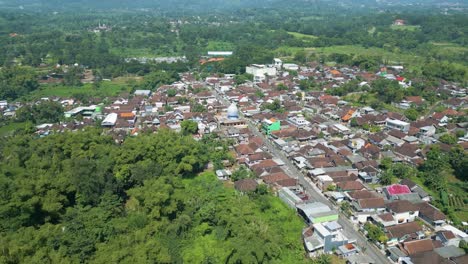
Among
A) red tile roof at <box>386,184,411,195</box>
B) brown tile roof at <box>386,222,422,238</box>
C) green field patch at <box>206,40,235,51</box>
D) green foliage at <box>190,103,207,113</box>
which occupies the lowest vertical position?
green field patch at <box>206,40,235,51</box>

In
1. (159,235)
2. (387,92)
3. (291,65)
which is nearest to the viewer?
(159,235)

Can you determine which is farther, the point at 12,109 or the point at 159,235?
the point at 12,109

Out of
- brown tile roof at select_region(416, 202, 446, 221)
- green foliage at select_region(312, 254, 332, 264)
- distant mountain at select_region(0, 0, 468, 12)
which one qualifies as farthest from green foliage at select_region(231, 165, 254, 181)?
distant mountain at select_region(0, 0, 468, 12)

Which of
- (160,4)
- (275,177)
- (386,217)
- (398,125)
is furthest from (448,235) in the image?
(160,4)

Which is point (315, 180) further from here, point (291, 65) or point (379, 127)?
point (291, 65)

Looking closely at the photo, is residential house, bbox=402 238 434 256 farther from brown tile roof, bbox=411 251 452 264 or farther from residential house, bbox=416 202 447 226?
residential house, bbox=416 202 447 226

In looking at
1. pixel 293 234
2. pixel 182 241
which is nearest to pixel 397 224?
pixel 293 234

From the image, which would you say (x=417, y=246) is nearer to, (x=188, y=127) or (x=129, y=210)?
(x=129, y=210)

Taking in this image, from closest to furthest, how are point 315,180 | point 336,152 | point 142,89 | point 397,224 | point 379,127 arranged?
point 397,224, point 315,180, point 336,152, point 379,127, point 142,89
